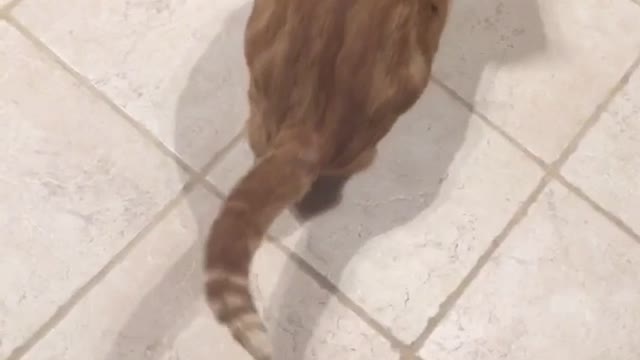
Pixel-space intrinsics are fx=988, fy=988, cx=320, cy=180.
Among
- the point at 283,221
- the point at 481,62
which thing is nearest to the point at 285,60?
the point at 283,221

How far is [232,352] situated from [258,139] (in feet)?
0.95

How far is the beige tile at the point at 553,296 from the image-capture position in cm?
126

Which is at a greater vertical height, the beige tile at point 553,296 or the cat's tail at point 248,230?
the cat's tail at point 248,230

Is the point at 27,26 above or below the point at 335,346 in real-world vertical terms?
above

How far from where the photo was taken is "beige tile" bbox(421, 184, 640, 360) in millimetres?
1259

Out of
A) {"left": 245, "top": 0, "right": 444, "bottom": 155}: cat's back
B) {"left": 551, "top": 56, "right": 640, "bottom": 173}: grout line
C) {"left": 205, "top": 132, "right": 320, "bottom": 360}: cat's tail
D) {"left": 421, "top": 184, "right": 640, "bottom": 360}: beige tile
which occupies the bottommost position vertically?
{"left": 421, "top": 184, "right": 640, "bottom": 360}: beige tile

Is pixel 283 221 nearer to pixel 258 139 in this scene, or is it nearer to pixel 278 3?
pixel 258 139

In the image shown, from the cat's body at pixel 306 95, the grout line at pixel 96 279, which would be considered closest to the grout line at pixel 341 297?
the grout line at pixel 96 279

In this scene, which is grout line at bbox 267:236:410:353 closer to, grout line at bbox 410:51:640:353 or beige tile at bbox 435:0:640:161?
grout line at bbox 410:51:640:353

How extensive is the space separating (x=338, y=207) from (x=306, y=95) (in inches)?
13.8

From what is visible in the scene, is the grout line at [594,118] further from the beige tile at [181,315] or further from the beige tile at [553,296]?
the beige tile at [181,315]

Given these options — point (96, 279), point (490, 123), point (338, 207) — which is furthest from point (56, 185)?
point (490, 123)

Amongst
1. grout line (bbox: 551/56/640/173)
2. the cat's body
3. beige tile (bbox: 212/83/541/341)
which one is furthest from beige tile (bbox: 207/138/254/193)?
grout line (bbox: 551/56/640/173)

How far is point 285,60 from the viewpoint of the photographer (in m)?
0.96
